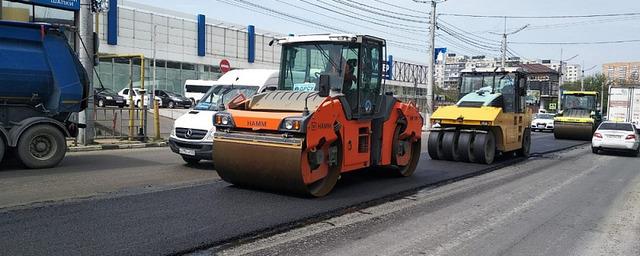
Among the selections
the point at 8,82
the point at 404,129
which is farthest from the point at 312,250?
the point at 8,82

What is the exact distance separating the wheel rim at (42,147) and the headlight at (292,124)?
5757 millimetres

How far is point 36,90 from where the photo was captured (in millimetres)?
10602

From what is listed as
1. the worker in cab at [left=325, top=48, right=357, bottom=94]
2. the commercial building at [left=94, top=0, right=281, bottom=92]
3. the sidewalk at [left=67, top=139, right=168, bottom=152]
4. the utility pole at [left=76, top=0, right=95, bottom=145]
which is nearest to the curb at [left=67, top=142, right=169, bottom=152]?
the sidewalk at [left=67, top=139, right=168, bottom=152]

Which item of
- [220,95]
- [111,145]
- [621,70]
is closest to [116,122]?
[111,145]

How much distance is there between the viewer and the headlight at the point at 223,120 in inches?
320

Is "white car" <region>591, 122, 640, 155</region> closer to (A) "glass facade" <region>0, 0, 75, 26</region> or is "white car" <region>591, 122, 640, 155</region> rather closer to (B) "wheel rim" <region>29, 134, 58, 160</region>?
(B) "wheel rim" <region>29, 134, 58, 160</region>

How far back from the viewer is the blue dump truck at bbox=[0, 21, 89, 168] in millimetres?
10211

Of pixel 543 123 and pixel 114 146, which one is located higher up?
pixel 543 123

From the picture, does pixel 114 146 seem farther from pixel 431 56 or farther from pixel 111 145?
pixel 431 56

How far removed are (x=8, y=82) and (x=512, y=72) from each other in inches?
514

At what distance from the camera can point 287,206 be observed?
744cm

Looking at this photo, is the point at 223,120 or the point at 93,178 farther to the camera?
the point at 93,178

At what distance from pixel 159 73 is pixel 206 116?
36016 millimetres

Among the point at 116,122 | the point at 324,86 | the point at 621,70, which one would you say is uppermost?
the point at 621,70
